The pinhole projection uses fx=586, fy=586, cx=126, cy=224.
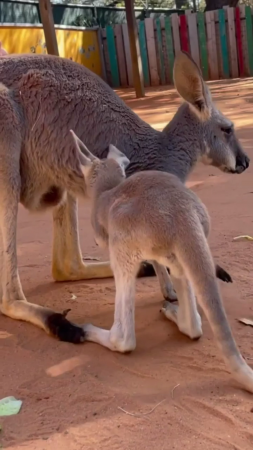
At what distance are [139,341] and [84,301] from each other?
25.9 inches

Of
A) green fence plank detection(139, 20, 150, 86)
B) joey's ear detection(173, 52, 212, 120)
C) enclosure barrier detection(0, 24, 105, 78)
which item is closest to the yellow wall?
enclosure barrier detection(0, 24, 105, 78)

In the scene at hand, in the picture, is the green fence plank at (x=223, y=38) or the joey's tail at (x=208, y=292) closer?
the joey's tail at (x=208, y=292)

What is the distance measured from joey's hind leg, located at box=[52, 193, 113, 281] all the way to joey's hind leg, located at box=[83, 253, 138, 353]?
0.99 meters

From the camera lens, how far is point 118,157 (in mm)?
2723

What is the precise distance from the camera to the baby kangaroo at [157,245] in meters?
1.96

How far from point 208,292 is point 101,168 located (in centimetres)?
97

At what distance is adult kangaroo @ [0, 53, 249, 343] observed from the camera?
2.86 m

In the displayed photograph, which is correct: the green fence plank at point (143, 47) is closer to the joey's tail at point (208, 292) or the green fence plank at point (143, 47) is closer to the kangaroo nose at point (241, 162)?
the kangaroo nose at point (241, 162)

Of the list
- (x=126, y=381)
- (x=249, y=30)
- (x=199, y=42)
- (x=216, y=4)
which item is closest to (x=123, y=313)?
(x=126, y=381)

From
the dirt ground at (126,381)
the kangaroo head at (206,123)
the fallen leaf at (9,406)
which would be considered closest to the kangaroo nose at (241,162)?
the kangaroo head at (206,123)

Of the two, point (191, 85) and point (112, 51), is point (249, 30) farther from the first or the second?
point (191, 85)

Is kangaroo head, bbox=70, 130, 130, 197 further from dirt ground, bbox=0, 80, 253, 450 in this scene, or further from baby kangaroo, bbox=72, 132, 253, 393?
dirt ground, bbox=0, 80, 253, 450

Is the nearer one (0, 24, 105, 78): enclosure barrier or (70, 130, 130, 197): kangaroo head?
(70, 130, 130, 197): kangaroo head

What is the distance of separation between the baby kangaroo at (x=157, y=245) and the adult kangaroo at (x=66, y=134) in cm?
29
